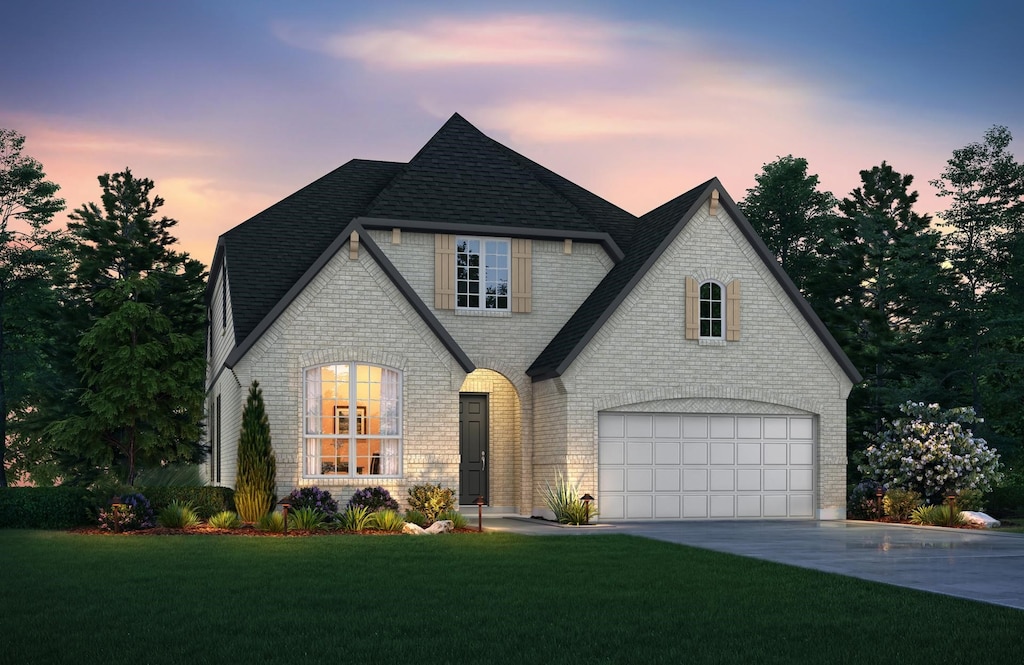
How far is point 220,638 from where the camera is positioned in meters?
9.85

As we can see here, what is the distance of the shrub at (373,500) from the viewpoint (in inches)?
924

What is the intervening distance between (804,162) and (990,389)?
1284 cm

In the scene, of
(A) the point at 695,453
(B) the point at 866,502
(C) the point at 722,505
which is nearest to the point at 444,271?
(A) the point at 695,453

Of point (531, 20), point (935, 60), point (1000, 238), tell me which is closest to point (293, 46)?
point (531, 20)

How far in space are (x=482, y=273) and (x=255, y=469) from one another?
26.1 feet

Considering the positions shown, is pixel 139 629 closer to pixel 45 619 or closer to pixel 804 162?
pixel 45 619

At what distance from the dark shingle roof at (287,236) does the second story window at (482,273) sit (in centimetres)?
330

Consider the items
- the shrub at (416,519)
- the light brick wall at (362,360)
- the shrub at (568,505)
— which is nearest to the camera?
the shrub at (416,519)

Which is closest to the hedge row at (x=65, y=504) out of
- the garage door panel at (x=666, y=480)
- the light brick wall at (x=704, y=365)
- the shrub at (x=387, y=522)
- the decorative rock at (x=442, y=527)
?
the shrub at (x=387, y=522)

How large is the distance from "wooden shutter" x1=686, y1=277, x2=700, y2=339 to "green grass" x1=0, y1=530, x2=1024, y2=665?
10.0 meters

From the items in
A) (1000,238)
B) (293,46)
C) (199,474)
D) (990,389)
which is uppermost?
(293,46)

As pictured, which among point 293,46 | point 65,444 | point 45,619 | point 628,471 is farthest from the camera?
point 65,444

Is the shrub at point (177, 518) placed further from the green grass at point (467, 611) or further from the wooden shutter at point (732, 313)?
the wooden shutter at point (732, 313)

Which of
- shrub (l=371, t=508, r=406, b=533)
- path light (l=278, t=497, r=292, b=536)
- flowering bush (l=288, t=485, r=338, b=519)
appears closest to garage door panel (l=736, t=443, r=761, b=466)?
shrub (l=371, t=508, r=406, b=533)
